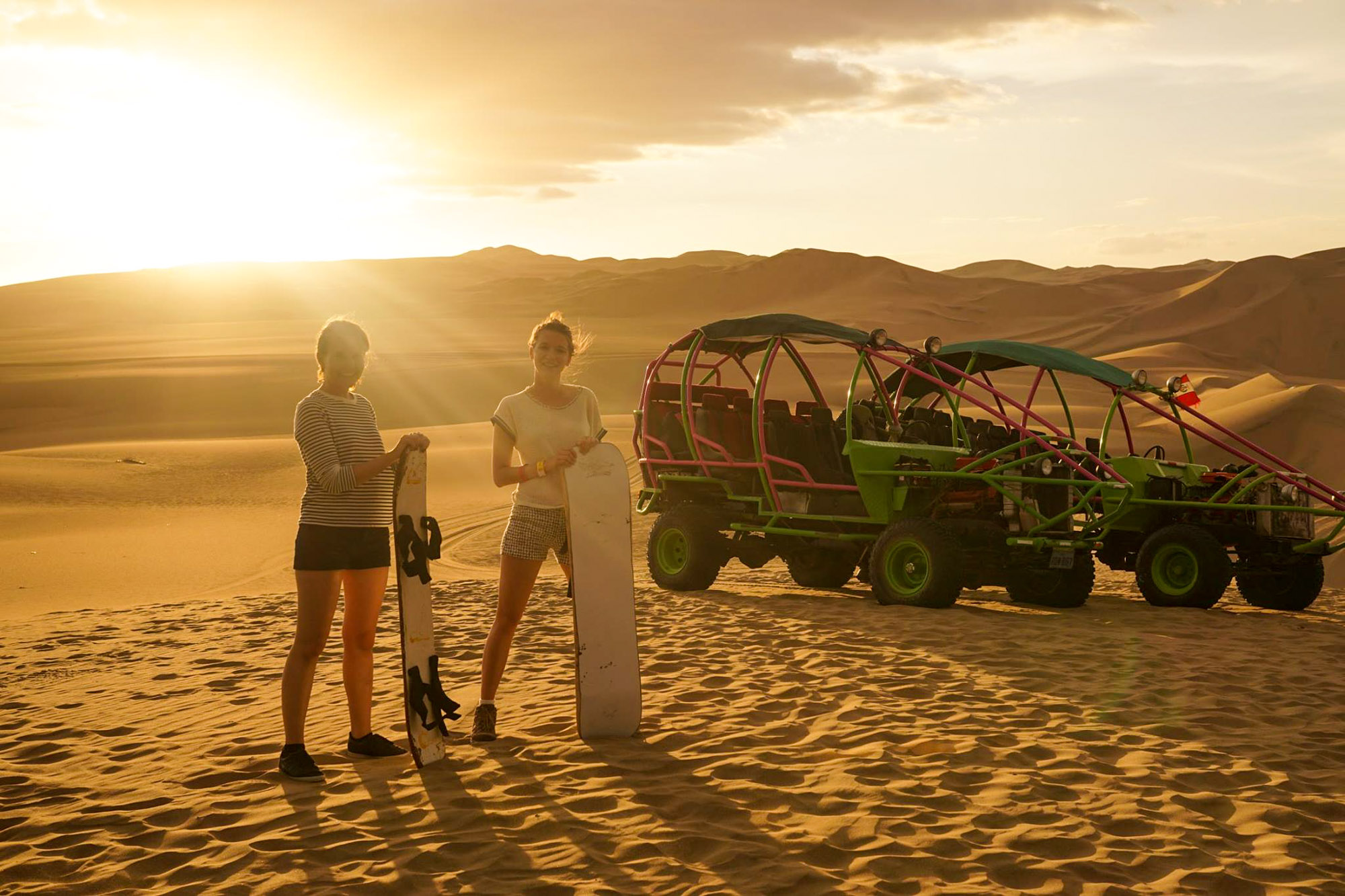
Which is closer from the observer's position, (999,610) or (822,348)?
(999,610)

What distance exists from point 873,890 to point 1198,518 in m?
7.77

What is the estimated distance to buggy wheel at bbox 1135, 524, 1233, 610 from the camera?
1036 centimetres

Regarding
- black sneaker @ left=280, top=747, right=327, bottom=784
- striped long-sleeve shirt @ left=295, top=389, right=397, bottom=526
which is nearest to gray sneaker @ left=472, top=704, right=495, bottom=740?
black sneaker @ left=280, top=747, right=327, bottom=784

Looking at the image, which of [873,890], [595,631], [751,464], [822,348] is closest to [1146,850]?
[873,890]

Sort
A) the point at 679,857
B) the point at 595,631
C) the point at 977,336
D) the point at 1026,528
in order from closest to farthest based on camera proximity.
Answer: the point at 679,857
the point at 595,631
the point at 1026,528
the point at 977,336

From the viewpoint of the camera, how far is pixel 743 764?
5.66 metres

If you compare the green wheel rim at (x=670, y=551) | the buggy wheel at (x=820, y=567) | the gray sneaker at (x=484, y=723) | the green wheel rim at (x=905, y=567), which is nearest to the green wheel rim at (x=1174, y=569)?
Answer: the green wheel rim at (x=905, y=567)

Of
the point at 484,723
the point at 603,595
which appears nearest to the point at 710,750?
the point at 603,595

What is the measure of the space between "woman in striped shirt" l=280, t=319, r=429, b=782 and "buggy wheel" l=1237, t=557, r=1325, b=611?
26.9 ft

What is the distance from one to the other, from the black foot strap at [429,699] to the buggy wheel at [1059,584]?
6294 millimetres

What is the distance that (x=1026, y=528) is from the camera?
10.4 meters

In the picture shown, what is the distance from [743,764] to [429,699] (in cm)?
142

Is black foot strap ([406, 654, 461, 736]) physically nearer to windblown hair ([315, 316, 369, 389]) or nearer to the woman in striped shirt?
the woman in striped shirt

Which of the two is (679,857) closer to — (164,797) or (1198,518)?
(164,797)
